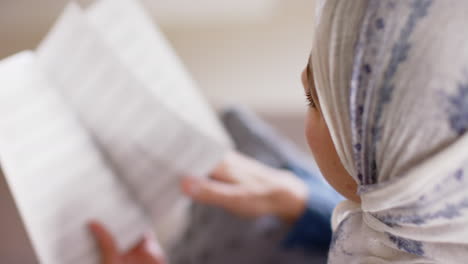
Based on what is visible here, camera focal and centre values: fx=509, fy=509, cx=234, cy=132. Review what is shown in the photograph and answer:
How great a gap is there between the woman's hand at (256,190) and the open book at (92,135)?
0.45ft

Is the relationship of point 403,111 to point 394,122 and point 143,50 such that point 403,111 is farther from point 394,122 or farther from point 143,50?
point 143,50

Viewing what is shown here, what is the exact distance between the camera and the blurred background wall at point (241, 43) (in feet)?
5.08

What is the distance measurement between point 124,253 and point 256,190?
0.25 meters

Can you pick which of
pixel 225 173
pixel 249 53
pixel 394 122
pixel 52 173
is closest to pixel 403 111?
pixel 394 122

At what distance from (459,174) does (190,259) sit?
698mm

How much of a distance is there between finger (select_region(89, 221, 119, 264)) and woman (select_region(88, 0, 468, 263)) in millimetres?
316

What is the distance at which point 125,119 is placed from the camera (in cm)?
66

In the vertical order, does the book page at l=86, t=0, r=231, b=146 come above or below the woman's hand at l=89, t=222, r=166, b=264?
above

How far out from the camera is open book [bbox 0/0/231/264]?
1.85 ft

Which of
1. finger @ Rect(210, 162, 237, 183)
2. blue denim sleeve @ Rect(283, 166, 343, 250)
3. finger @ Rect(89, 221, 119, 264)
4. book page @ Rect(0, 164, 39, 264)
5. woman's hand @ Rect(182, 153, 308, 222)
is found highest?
book page @ Rect(0, 164, 39, 264)

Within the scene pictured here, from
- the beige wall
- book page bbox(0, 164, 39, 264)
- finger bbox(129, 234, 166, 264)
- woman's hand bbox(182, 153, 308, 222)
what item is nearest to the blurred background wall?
the beige wall

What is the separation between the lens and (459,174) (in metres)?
0.33

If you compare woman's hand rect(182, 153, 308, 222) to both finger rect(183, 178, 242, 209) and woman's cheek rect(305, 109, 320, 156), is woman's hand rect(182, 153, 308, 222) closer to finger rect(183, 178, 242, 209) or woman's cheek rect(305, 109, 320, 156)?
finger rect(183, 178, 242, 209)

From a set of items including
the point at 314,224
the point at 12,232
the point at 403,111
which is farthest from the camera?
the point at 314,224
